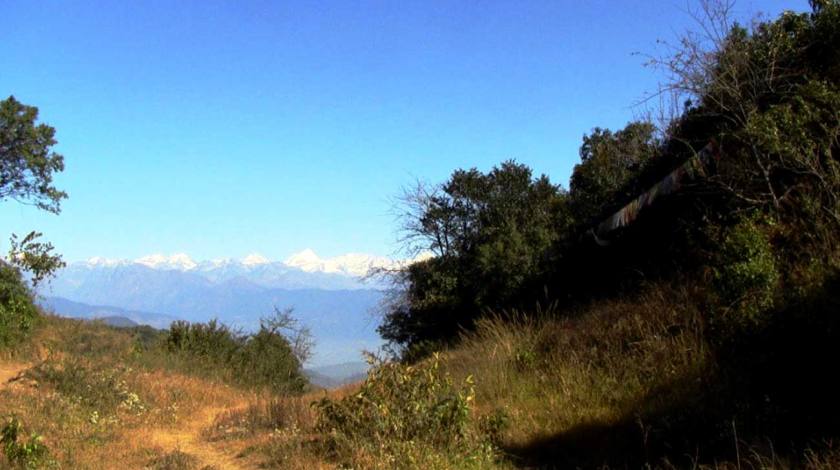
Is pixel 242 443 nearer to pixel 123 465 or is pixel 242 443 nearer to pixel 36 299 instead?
pixel 123 465

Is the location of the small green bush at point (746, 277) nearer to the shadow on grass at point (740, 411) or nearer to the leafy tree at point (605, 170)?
the shadow on grass at point (740, 411)

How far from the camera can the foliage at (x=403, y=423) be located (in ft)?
21.1

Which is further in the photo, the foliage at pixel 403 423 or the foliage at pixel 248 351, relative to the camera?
the foliage at pixel 248 351

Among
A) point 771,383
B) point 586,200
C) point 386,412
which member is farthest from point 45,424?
point 586,200

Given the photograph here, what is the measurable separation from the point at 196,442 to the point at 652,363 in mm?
7146

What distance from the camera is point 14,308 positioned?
21.6 meters

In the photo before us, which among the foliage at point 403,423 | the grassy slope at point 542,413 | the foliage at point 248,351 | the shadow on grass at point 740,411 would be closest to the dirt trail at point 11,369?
the grassy slope at point 542,413

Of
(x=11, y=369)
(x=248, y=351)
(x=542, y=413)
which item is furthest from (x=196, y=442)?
(x=248, y=351)

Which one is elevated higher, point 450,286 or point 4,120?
point 4,120

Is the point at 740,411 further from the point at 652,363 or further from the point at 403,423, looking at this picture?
the point at 403,423

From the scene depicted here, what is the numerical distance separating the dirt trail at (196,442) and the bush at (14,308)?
10.8 meters

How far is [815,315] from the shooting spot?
6020mm

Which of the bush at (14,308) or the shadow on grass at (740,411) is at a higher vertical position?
the bush at (14,308)

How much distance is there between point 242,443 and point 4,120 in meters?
26.4
